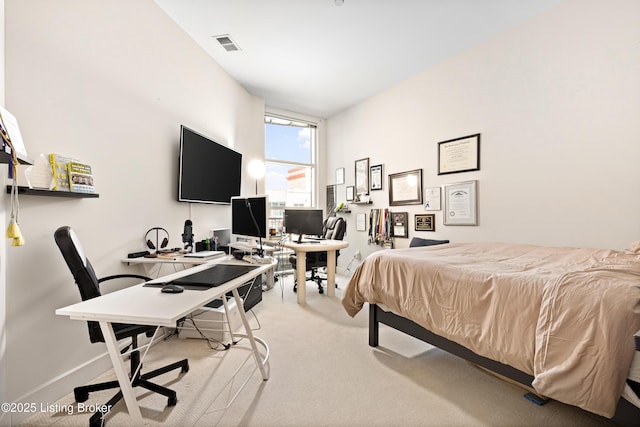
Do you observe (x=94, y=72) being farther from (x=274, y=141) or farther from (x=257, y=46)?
(x=274, y=141)

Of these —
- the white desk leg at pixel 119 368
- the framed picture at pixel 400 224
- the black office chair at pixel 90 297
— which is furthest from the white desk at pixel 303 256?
the white desk leg at pixel 119 368

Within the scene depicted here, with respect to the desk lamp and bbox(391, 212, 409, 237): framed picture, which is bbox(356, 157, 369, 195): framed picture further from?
the desk lamp

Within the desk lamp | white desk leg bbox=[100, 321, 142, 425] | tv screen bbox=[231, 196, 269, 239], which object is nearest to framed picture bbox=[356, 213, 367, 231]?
the desk lamp

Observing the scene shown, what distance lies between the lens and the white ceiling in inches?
104

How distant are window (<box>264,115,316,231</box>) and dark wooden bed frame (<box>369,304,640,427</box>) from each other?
294 cm

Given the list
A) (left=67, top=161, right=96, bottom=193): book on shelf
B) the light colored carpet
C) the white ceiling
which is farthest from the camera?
the white ceiling

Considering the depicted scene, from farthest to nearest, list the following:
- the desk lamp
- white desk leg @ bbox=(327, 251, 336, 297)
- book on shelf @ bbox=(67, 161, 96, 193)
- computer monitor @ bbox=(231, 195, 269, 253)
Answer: the desk lamp, white desk leg @ bbox=(327, 251, 336, 297), computer monitor @ bbox=(231, 195, 269, 253), book on shelf @ bbox=(67, 161, 96, 193)

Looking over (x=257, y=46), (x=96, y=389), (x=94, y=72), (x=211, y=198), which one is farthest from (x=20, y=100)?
(x=257, y=46)

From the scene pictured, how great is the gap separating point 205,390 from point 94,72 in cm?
231

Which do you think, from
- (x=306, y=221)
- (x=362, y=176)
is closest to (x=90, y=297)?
(x=306, y=221)

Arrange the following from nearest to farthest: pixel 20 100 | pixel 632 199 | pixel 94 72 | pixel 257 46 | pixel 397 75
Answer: pixel 20 100
pixel 94 72
pixel 632 199
pixel 257 46
pixel 397 75

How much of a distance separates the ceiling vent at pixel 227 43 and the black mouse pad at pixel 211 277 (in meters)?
2.65

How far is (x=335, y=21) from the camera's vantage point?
286 centimetres

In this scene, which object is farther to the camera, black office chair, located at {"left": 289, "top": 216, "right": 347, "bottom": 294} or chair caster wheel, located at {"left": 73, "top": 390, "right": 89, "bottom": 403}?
black office chair, located at {"left": 289, "top": 216, "right": 347, "bottom": 294}
